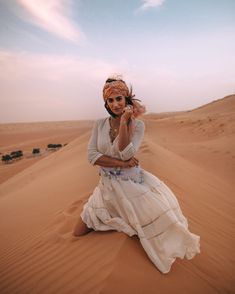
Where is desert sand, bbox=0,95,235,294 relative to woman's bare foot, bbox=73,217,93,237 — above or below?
below

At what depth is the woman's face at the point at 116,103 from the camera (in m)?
2.75

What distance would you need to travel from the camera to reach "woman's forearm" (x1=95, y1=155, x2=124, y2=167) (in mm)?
2688

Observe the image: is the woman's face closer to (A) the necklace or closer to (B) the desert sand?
(A) the necklace

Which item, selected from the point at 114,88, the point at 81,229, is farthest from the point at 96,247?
the point at 114,88

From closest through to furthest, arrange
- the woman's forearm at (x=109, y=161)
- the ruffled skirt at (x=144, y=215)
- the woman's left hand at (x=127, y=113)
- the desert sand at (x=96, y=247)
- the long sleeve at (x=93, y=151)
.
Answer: the desert sand at (x=96, y=247)
the ruffled skirt at (x=144, y=215)
the woman's left hand at (x=127, y=113)
the woman's forearm at (x=109, y=161)
the long sleeve at (x=93, y=151)

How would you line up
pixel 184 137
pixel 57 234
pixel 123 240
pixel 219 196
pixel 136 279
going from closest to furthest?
1. pixel 136 279
2. pixel 123 240
3. pixel 57 234
4. pixel 219 196
5. pixel 184 137

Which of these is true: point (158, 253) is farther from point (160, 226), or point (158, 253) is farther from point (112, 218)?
point (112, 218)

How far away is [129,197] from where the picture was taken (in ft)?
8.61

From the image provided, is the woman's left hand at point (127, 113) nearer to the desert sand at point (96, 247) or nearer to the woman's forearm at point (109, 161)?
the woman's forearm at point (109, 161)

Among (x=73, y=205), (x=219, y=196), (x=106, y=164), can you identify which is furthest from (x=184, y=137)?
(x=106, y=164)

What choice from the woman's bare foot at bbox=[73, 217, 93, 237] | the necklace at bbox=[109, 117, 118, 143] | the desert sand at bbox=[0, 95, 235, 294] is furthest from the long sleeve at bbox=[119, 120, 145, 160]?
the woman's bare foot at bbox=[73, 217, 93, 237]

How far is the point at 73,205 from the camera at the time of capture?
4.48 metres

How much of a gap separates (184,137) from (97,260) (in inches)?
592

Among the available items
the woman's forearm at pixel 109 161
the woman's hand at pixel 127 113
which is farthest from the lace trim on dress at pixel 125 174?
the woman's hand at pixel 127 113
